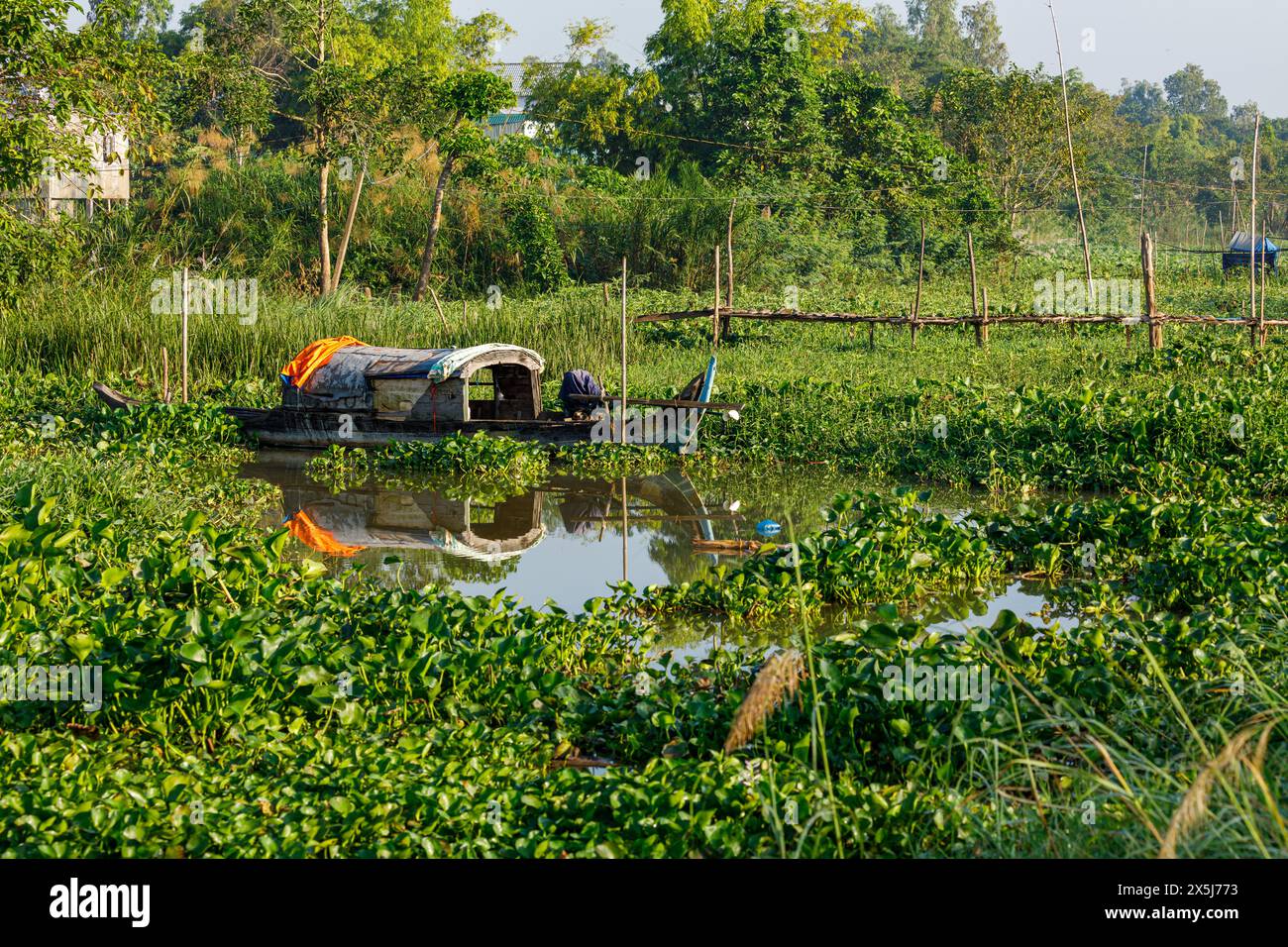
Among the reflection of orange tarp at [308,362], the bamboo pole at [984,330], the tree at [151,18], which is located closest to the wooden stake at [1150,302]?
the bamboo pole at [984,330]

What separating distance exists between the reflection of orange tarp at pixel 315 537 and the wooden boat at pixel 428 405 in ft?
8.98

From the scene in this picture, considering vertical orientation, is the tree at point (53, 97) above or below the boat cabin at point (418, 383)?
above

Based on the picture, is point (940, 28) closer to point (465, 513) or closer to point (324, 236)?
point (324, 236)

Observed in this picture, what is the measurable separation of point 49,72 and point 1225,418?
11899mm

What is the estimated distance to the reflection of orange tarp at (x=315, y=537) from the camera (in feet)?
31.6

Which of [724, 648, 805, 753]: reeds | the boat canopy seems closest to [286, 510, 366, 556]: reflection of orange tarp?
the boat canopy

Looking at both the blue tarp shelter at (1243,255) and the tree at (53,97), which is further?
the blue tarp shelter at (1243,255)

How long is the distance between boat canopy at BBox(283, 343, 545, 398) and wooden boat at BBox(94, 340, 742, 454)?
0.04 feet

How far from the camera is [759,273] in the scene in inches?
1059

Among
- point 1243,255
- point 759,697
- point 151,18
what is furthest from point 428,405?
point 151,18

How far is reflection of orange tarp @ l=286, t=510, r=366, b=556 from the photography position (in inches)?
379

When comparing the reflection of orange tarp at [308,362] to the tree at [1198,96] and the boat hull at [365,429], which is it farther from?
the tree at [1198,96]

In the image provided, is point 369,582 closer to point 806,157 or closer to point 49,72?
point 49,72

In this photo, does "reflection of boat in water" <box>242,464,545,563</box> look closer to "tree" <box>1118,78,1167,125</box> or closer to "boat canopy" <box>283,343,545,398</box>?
"boat canopy" <box>283,343,545,398</box>
